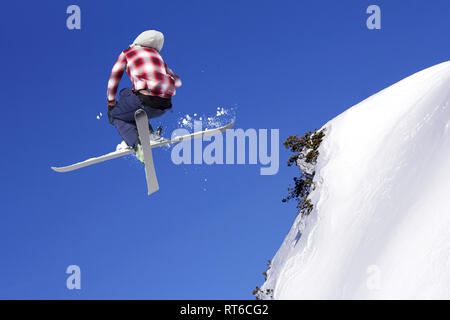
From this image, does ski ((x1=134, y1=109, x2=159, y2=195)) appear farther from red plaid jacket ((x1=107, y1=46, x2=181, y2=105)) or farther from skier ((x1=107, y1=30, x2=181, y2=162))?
red plaid jacket ((x1=107, y1=46, x2=181, y2=105))

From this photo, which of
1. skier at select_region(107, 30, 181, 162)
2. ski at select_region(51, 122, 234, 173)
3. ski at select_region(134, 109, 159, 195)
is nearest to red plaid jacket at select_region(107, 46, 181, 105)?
skier at select_region(107, 30, 181, 162)

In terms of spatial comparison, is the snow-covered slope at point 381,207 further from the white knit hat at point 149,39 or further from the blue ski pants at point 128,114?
the white knit hat at point 149,39

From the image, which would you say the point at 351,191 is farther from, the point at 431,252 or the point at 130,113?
the point at 130,113

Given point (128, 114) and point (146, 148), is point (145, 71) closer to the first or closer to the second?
point (128, 114)

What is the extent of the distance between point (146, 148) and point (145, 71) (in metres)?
1.66

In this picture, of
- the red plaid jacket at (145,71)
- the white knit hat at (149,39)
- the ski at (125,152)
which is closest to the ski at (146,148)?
the ski at (125,152)

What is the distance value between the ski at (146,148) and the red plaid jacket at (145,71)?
58 centimetres

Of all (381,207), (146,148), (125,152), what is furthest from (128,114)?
(381,207)

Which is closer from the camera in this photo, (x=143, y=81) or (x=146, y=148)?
(x=143, y=81)

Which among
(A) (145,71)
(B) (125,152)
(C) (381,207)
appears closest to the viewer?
(A) (145,71)

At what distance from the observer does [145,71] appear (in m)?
8.36
